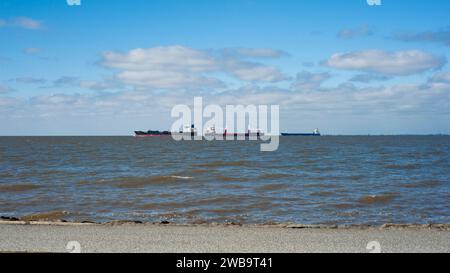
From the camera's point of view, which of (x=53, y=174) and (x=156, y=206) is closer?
(x=156, y=206)

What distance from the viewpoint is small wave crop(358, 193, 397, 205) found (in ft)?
59.2

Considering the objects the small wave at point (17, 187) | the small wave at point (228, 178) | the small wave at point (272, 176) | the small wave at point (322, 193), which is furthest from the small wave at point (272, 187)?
the small wave at point (17, 187)

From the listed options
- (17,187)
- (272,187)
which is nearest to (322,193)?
(272,187)

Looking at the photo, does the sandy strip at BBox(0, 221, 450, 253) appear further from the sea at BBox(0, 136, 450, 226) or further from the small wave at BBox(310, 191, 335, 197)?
the small wave at BBox(310, 191, 335, 197)

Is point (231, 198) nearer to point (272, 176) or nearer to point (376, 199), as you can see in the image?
point (376, 199)

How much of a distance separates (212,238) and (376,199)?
1141cm

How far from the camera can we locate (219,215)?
15.2m

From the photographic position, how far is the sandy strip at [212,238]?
27.6 ft

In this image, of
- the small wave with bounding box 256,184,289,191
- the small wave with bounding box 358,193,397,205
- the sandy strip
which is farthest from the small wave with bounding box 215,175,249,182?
the sandy strip

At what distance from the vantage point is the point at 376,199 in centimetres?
1873
